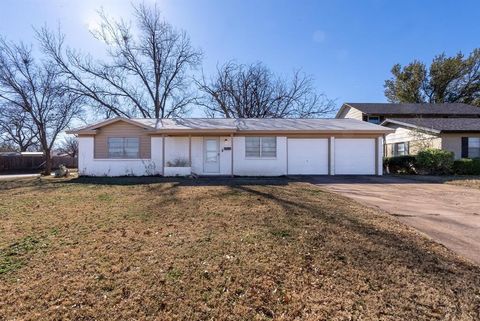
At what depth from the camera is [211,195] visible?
27.6ft

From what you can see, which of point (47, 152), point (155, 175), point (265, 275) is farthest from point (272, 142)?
point (47, 152)

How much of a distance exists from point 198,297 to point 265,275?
822mm

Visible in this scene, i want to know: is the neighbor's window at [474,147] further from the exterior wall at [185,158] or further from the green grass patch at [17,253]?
the green grass patch at [17,253]

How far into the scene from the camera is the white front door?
15586mm

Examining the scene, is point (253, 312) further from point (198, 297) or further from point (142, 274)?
point (142, 274)

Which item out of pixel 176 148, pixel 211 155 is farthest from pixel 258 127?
pixel 176 148

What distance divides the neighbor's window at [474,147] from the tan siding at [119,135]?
1946 centimetres

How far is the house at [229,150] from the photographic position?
1530 centimetres

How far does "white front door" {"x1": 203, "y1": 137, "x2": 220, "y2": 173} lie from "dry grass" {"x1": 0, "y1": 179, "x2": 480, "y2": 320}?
937cm

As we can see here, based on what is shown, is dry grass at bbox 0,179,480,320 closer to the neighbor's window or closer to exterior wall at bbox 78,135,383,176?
exterior wall at bbox 78,135,383,176

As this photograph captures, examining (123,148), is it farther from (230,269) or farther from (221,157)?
(230,269)

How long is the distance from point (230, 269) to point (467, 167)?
1803cm

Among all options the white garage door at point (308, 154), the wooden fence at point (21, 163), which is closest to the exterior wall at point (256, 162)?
the white garage door at point (308, 154)

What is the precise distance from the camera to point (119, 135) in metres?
15.4
